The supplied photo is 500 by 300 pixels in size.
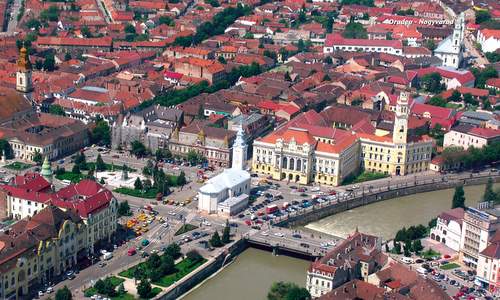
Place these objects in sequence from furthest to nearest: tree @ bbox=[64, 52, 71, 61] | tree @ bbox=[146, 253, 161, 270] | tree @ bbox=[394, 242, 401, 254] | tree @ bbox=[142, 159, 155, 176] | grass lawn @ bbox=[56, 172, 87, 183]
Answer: tree @ bbox=[64, 52, 71, 61]
tree @ bbox=[142, 159, 155, 176]
grass lawn @ bbox=[56, 172, 87, 183]
tree @ bbox=[394, 242, 401, 254]
tree @ bbox=[146, 253, 161, 270]

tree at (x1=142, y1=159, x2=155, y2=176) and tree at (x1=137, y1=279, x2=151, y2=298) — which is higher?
tree at (x1=142, y1=159, x2=155, y2=176)

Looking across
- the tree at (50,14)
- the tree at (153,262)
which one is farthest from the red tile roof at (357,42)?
the tree at (153,262)

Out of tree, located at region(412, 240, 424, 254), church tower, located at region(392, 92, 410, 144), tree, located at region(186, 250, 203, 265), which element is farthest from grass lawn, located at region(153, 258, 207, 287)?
church tower, located at region(392, 92, 410, 144)

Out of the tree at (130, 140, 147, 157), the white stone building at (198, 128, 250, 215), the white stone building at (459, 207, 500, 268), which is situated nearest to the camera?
the white stone building at (459, 207, 500, 268)

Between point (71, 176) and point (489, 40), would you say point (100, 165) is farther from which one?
point (489, 40)

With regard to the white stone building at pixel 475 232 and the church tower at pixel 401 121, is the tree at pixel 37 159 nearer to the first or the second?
the church tower at pixel 401 121

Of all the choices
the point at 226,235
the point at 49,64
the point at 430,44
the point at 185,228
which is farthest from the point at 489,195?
the point at 49,64

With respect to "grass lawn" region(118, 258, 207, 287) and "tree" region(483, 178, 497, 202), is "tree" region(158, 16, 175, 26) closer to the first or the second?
"tree" region(483, 178, 497, 202)
